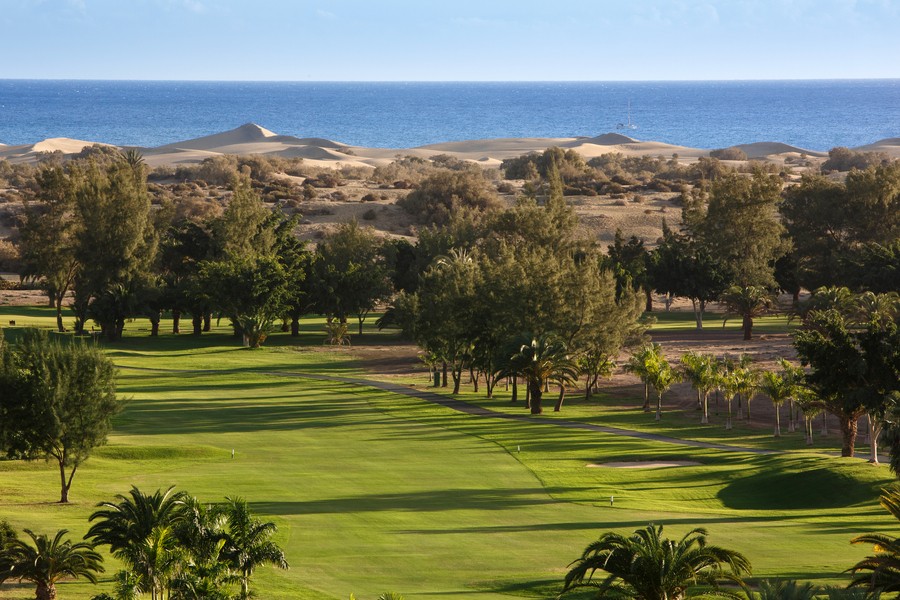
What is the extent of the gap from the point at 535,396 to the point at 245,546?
3584cm

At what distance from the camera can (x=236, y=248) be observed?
8894cm

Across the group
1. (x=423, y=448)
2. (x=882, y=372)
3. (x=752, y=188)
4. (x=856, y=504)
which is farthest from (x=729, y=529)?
(x=752, y=188)

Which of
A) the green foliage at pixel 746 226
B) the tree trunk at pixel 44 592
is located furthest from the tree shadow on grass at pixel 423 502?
the green foliage at pixel 746 226

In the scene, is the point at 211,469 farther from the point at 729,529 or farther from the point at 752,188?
the point at 752,188

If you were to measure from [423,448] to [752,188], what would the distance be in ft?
156

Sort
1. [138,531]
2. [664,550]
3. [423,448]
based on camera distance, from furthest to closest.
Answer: [423,448], [138,531], [664,550]

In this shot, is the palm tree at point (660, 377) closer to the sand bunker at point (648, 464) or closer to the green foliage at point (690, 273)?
the sand bunker at point (648, 464)

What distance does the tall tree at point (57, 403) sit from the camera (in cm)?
4053

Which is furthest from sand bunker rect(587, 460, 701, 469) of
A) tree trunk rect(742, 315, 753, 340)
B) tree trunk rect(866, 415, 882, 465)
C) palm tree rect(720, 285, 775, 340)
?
tree trunk rect(742, 315, 753, 340)

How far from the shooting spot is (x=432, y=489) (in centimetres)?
4294

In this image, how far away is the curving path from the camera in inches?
2068

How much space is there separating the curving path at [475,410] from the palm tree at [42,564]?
101 feet

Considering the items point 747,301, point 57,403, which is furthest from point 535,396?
point 57,403

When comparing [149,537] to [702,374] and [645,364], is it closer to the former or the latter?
[702,374]
